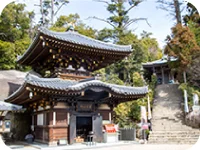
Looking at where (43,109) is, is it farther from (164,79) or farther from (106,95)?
(164,79)

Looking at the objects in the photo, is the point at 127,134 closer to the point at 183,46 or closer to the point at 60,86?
the point at 60,86

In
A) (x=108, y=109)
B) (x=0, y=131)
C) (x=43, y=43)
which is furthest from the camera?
(x=0, y=131)

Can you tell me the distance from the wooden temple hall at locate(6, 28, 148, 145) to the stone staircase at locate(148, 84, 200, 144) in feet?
11.1

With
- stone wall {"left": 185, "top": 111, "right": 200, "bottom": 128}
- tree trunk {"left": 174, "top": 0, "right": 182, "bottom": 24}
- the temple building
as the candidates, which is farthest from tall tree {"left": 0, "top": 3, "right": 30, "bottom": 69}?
tree trunk {"left": 174, "top": 0, "right": 182, "bottom": 24}

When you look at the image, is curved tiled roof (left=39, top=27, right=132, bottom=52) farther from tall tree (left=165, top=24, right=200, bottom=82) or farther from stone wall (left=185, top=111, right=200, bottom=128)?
tall tree (left=165, top=24, right=200, bottom=82)

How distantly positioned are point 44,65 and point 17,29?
9127mm

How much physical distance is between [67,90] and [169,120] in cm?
916

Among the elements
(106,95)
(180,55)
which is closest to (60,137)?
(106,95)

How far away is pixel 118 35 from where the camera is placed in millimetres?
23812

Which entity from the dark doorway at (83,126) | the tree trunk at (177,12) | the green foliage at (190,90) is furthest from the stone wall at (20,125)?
the tree trunk at (177,12)

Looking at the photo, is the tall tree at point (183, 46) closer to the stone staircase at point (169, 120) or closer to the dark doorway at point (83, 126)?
the stone staircase at point (169, 120)

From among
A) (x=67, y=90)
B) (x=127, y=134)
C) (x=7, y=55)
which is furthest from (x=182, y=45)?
(x=7, y=55)

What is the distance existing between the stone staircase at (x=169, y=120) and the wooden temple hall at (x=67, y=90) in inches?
133

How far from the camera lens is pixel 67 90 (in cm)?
837
